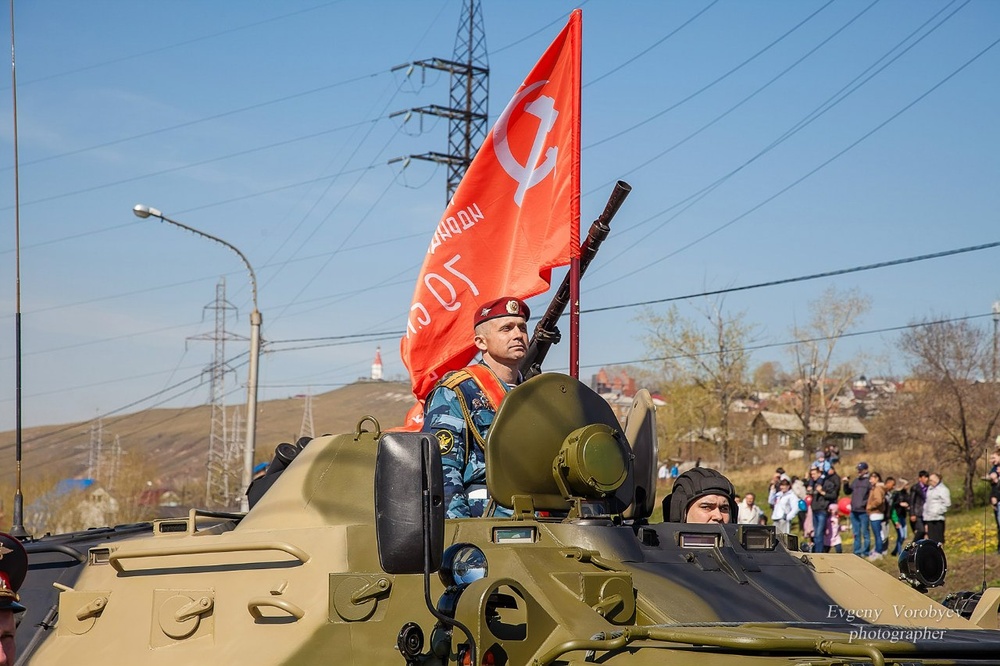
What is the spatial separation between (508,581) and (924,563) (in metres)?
2.27

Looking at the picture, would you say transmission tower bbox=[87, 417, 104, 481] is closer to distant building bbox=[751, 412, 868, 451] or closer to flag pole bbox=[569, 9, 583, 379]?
distant building bbox=[751, 412, 868, 451]

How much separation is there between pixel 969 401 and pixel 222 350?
112 ft

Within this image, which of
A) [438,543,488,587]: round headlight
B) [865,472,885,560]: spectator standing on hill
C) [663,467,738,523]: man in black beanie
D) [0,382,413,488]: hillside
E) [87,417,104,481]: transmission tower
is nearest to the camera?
[438,543,488,587]: round headlight

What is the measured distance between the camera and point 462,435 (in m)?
6.04

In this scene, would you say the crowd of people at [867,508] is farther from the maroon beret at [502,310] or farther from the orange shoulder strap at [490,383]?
the orange shoulder strap at [490,383]

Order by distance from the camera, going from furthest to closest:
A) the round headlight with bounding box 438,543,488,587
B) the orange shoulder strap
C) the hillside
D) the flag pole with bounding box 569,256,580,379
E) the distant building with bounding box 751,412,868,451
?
the hillside < the distant building with bounding box 751,412,868,451 < the flag pole with bounding box 569,256,580,379 < the orange shoulder strap < the round headlight with bounding box 438,543,488,587

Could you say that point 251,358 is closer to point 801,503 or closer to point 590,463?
point 801,503

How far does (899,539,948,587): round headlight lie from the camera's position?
5.67m

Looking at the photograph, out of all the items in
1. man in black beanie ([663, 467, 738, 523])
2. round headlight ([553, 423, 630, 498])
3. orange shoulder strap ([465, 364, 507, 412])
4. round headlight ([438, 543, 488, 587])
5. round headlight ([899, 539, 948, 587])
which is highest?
orange shoulder strap ([465, 364, 507, 412])

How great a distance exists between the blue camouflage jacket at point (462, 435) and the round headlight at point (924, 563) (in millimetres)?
1806

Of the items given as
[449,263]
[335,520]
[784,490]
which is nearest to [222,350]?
[784,490]

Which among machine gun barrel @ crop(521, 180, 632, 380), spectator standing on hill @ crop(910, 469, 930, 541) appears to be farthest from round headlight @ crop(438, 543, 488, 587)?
spectator standing on hill @ crop(910, 469, 930, 541)

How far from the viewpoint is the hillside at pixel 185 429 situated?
305ft

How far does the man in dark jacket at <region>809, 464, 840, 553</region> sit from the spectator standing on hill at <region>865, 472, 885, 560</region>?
55 centimetres
